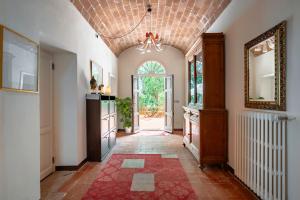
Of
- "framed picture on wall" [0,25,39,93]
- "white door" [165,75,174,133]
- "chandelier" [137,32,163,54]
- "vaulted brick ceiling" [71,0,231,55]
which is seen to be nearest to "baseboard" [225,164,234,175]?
"vaulted brick ceiling" [71,0,231,55]

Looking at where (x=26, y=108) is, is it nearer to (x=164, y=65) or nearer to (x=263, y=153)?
(x=263, y=153)

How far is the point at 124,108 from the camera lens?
26.6 feet

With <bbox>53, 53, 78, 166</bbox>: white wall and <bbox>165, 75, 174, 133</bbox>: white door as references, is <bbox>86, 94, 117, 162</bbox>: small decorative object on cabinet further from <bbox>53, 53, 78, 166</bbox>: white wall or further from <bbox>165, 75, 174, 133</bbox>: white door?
<bbox>165, 75, 174, 133</bbox>: white door

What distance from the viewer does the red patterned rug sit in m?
2.87

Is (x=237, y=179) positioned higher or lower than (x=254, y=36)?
lower

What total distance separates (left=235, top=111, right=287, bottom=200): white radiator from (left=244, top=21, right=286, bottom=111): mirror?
7.4 inches

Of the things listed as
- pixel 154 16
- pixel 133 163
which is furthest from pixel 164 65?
pixel 133 163

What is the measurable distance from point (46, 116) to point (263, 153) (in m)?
3.08

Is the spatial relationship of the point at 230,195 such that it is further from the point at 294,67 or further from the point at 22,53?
the point at 22,53

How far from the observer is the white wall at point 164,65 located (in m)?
8.70

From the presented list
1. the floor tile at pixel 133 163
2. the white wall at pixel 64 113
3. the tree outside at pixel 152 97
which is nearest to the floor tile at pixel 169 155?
the floor tile at pixel 133 163

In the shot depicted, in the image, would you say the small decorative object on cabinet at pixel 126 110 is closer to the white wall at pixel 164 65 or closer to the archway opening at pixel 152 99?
the white wall at pixel 164 65

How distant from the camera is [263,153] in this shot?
244cm

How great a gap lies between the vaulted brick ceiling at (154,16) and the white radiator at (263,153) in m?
2.25
